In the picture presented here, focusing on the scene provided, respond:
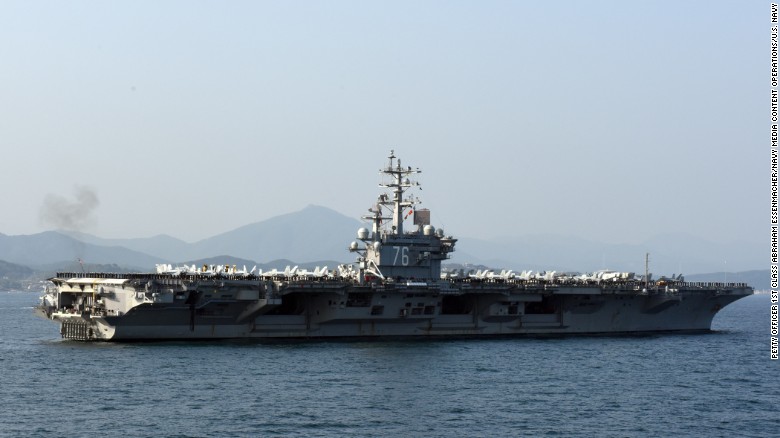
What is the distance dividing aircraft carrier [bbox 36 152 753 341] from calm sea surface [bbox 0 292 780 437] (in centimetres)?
120

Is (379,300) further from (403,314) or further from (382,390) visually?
(382,390)

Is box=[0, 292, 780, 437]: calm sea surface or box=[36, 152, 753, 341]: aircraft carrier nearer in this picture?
box=[0, 292, 780, 437]: calm sea surface

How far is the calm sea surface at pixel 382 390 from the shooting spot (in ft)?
87.1

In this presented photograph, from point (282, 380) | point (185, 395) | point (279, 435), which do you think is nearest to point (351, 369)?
point (282, 380)

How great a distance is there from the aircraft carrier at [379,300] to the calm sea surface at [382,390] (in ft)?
3.92

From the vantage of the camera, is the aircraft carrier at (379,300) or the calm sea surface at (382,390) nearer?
the calm sea surface at (382,390)

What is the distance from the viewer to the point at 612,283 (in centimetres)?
5228

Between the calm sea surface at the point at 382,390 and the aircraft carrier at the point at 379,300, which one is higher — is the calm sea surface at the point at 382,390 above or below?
below

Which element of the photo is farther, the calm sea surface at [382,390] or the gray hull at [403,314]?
the gray hull at [403,314]

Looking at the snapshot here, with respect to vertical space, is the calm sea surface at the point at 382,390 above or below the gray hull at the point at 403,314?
below

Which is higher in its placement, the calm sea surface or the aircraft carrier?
the aircraft carrier

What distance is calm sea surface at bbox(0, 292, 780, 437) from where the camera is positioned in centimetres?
2656

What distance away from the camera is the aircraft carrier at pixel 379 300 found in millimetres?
40031

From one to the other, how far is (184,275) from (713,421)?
77.1ft
